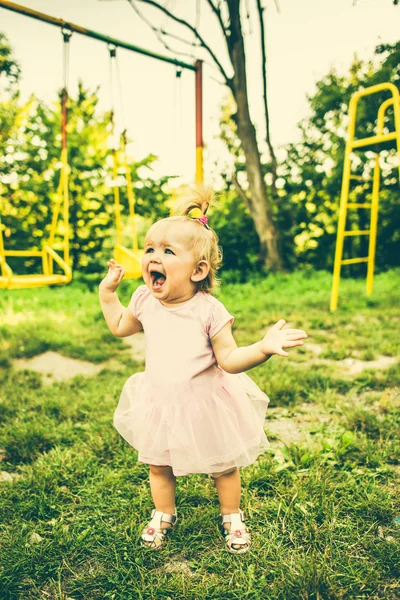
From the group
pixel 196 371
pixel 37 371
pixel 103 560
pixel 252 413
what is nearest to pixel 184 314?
pixel 196 371

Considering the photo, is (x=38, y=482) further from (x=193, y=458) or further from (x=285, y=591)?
(x=285, y=591)

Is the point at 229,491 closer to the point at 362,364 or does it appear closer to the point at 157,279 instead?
the point at 157,279

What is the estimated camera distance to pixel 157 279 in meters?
1.55

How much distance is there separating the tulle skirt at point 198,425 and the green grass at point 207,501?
0.27 meters

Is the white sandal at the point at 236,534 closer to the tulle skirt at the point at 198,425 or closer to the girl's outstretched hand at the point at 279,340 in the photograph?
the tulle skirt at the point at 198,425

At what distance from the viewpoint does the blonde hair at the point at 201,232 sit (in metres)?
1.56

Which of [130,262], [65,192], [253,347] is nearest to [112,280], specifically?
[253,347]

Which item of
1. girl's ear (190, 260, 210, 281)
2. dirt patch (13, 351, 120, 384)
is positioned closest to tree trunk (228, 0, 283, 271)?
dirt patch (13, 351, 120, 384)

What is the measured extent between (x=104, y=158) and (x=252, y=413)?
25.9 feet

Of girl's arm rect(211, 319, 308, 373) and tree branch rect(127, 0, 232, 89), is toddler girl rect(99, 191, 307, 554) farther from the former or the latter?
tree branch rect(127, 0, 232, 89)

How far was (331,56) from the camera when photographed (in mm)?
10086

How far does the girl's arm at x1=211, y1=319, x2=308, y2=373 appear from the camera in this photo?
4.55 feet

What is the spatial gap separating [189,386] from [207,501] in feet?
1.73

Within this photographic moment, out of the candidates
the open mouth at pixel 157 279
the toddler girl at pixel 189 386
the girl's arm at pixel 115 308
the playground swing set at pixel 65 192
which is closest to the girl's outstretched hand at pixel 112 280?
the girl's arm at pixel 115 308
